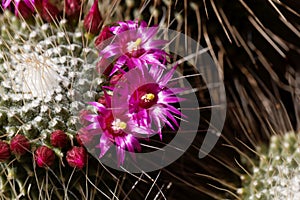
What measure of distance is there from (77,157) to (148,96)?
6.8 inches

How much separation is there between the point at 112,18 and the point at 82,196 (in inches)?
16.2

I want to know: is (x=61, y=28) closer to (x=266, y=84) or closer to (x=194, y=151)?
(x=194, y=151)

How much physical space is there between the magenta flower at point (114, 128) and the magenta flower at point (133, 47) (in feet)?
0.26

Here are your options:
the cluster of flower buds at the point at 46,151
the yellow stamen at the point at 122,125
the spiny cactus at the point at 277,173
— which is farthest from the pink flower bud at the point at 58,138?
the spiny cactus at the point at 277,173

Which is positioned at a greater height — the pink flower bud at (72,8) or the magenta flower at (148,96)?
the pink flower bud at (72,8)

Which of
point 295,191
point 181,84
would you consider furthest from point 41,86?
point 295,191

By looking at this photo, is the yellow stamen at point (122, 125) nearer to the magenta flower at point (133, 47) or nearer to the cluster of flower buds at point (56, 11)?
the magenta flower at point (133, 47)

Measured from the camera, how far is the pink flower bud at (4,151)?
1132 millimetres

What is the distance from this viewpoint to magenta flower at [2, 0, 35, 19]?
128 cm

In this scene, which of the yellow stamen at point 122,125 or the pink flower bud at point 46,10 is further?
the pink flower bud at point 46,10

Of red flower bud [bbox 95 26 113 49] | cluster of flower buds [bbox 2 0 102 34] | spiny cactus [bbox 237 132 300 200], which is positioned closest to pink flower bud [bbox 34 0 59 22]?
cluster of flower buds [bbox 2 0 102 34]

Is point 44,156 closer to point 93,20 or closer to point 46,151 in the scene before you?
point 46,151

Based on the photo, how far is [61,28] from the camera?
1.27 m

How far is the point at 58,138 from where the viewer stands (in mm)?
1133
